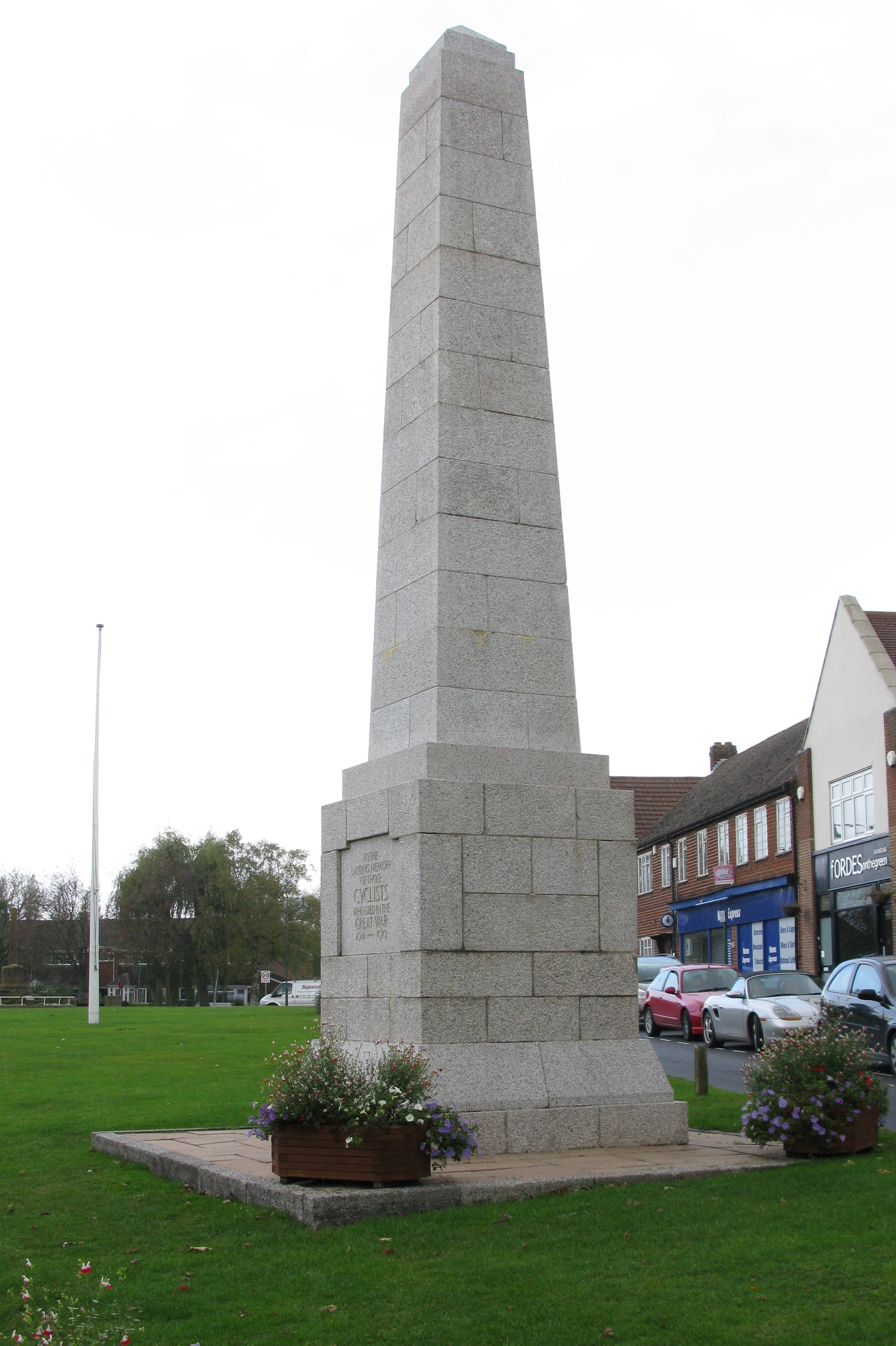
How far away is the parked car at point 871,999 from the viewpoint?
1886 cm

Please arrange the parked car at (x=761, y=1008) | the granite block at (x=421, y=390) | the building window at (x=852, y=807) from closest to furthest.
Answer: the granite block at (x=421, y=390), the parked car at (x=761, y=1008), the building window at (x=852, y=807)

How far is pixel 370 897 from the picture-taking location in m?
11.0

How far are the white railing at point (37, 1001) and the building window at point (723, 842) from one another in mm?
28578

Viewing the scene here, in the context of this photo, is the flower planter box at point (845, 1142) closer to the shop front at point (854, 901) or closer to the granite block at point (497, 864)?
the granite block at point (497, 864)

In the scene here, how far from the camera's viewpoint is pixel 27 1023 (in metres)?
37.2

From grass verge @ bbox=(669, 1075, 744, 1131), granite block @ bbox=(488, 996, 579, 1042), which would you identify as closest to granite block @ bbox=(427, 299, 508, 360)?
granite block @ bbox=(488, 996, 579, 1042)

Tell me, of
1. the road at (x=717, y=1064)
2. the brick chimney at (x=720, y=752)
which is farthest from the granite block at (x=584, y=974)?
the brick chimney at (x=720, y=752)

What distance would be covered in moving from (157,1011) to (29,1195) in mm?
39957

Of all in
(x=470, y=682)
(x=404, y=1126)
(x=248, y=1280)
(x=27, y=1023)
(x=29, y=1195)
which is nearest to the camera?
(x=248, y=1280)

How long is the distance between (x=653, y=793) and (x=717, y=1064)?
140 feet

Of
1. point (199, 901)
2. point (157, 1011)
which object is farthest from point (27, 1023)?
point (199, 901)

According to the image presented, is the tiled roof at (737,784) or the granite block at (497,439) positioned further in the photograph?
the tiled roof at (737,784)

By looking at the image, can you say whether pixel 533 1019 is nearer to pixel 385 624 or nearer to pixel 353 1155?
pixel 353 1155

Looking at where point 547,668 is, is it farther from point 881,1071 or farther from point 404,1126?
point 881,1071
